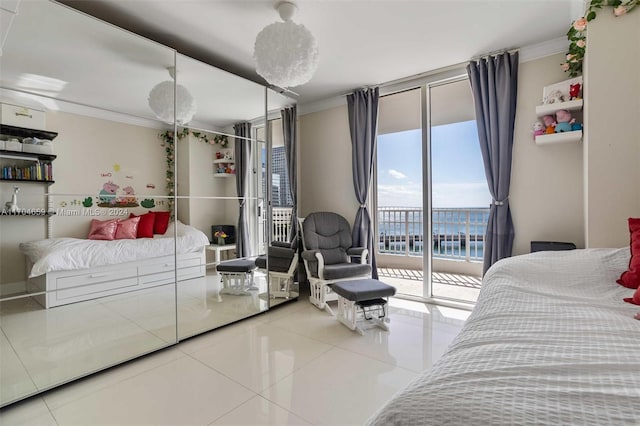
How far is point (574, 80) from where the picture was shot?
103 inches

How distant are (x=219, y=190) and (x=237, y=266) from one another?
0.84 metres

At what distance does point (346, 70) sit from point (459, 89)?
1983mm

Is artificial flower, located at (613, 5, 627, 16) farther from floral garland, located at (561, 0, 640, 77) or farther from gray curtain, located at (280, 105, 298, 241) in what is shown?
gray curtain, located at (280, 105, 298, 241)

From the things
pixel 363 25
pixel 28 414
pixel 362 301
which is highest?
pixel 363 25

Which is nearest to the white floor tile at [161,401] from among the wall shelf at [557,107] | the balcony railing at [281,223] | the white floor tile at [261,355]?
the white floor tile at [261,355]

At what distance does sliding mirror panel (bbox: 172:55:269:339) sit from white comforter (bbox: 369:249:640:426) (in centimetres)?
245

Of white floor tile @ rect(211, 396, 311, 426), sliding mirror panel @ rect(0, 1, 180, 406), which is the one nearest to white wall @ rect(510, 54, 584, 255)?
white floor tile @ rect(211, 396, 311, 426)

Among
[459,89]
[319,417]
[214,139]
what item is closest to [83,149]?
[214,139]

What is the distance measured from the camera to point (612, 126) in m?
2.06

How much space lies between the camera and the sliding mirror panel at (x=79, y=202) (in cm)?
184

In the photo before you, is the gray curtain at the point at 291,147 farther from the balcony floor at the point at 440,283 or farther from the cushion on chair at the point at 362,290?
the balcony floor at the point at 440,283

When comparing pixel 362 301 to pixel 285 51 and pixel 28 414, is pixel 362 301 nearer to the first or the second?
pixel 285 51

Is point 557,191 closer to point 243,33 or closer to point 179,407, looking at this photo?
point 243,33

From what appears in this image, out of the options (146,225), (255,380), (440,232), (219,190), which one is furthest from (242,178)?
(440,232)
